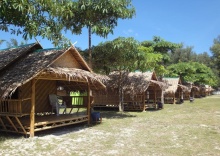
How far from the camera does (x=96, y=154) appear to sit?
709 cm

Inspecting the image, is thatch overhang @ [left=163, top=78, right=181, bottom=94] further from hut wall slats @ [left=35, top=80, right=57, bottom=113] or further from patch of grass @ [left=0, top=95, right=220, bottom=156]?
hut wall slats @ [left=35, top=80, right=57, bottom=113]

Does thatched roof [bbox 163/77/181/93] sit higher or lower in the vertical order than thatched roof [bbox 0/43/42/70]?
lower

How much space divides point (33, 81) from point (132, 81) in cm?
1208

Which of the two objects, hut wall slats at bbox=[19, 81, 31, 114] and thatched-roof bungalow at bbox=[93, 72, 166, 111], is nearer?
hut wall slats at bbox=[19, 81, 31, 114]

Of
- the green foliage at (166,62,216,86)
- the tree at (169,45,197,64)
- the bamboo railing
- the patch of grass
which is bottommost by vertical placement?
the patch of grass

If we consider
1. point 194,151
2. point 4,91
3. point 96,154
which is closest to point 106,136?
point 96,154

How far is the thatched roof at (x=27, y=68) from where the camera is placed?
8.66 metres

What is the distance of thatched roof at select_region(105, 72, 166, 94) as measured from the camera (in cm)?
1956

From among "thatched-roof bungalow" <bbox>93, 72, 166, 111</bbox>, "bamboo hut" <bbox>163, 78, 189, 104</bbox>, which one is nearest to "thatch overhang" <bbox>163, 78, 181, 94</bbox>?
"bamboo hut" <bbox>163, 78, 189, 104</bbox>

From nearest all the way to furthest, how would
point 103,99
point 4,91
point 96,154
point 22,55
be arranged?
1. point 96,154
2. point 4,91
3. point 22,55
4. point 103,99

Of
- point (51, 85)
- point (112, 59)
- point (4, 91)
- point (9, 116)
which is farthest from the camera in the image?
point (112, 59)

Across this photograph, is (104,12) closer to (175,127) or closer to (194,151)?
(175,127)

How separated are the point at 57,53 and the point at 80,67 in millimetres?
1785

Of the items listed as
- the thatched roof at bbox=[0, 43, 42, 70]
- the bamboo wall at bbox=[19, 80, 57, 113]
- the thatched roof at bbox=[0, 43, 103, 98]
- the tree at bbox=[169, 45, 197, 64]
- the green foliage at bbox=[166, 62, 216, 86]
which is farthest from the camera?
the tree at bbox=[169, 45, 197, 64]
